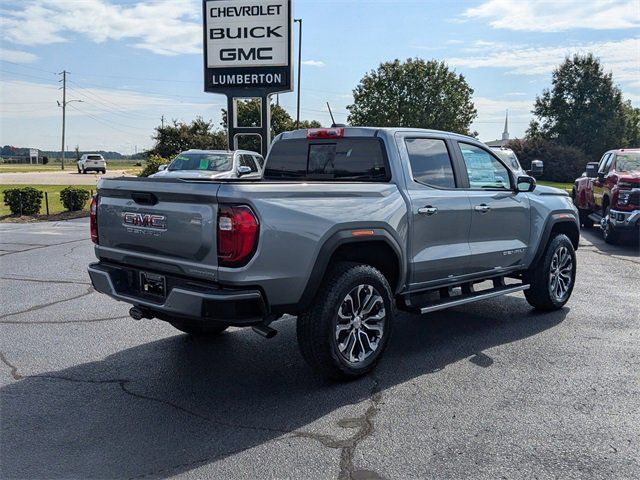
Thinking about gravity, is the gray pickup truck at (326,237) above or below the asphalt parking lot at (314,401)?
above

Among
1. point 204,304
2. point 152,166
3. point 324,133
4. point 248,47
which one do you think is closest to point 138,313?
point 204,304

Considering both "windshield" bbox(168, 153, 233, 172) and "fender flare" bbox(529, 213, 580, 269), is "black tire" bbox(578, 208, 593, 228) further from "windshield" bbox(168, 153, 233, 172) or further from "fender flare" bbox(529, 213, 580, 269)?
"fender flare" bbox(529, 213, 580, 269)

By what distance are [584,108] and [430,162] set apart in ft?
185

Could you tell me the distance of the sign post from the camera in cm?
1880

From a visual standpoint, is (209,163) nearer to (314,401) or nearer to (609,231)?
(609,231)

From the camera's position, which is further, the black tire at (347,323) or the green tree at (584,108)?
the green tree at (584,108)

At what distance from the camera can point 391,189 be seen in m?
4.84

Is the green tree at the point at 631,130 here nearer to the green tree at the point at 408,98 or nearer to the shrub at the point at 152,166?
the green tree at the point at 408,98

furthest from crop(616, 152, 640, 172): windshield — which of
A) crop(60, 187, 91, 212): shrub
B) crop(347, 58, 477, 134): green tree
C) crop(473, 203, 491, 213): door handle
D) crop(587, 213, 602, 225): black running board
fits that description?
crop(347, 58, 477, 134): green tree

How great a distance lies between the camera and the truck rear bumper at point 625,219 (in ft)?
37.7

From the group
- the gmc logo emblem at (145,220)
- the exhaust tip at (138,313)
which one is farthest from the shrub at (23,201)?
the exhaust tip at (138,313)

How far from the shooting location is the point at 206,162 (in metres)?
17.0

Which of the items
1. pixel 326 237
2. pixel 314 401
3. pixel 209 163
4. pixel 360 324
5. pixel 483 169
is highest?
pixel 209 163

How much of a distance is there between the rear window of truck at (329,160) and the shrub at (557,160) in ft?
136
